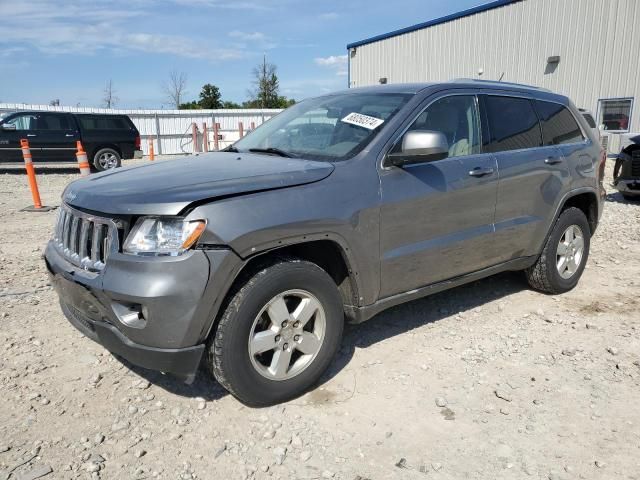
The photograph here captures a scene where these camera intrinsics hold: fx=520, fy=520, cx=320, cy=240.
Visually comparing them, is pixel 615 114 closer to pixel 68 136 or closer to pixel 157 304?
pixel 68 136

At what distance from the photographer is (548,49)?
18.0m

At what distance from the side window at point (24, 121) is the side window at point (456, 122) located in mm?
15305

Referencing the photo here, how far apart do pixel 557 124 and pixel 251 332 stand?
A: 3.31 meters

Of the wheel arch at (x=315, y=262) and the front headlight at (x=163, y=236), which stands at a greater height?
the front headlight at (x=163, y=236)

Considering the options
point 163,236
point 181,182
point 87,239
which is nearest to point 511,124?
point 181,182

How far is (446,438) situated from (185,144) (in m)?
25.0

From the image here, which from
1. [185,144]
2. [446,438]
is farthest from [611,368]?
[185,144]

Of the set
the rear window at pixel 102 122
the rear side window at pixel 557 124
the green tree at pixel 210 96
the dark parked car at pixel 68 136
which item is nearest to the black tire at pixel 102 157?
the dark parked car at pixel 68 136

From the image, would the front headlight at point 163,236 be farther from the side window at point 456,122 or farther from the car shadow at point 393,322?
the side window at point 456,122

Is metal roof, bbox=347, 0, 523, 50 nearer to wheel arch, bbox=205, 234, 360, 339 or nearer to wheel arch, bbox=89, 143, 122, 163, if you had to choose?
wheel arch, bbox=89, 143, 122, 163

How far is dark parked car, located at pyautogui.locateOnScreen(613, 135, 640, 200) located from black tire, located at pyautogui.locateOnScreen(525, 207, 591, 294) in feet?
16.3

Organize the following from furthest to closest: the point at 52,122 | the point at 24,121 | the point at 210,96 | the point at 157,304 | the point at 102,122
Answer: the point at 210,96
the point at 102,122
the point at 52,122
the point at 24,121
the point at 157,304

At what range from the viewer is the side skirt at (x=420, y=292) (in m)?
3.18

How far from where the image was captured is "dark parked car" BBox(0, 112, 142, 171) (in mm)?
15219
